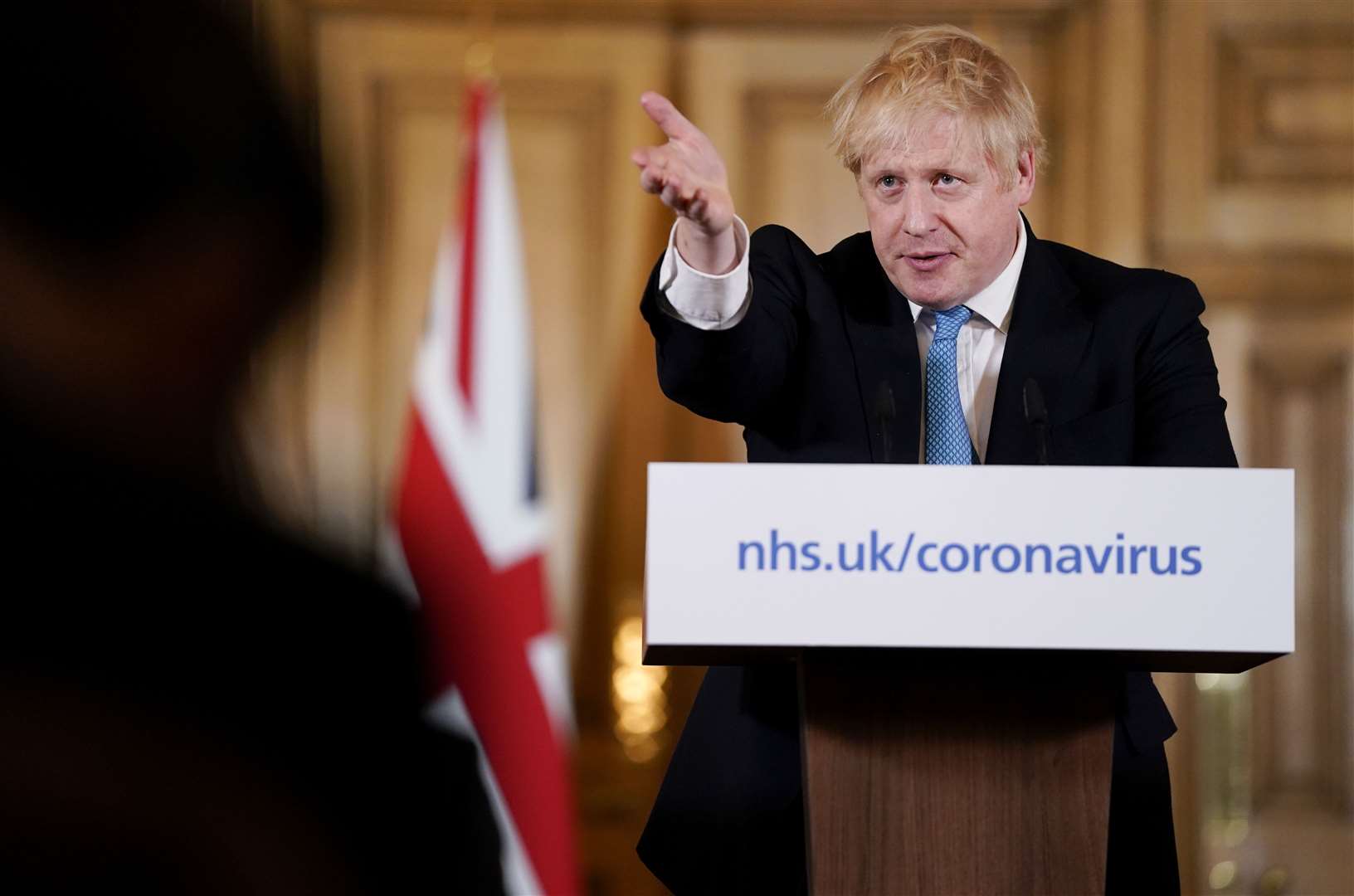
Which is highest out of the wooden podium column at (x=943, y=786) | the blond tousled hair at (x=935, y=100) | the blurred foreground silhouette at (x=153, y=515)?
the blond tousled hair at (x=935, y=100)

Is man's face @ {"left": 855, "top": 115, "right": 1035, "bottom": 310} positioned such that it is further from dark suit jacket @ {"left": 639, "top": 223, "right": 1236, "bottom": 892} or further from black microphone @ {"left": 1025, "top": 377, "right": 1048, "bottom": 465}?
black microphone @ {"left": 1025, "top": 377, "right": 1048, "bottom": 465}

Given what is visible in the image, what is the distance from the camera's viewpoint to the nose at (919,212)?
1.95 m

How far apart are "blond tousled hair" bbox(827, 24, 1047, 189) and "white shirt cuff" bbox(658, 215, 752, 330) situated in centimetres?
28

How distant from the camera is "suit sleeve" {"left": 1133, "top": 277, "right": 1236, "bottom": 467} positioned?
73.7 inches

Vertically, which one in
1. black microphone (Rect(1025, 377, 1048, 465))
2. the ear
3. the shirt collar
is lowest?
black microphone (Rect(1025, 377, 1048, 465))

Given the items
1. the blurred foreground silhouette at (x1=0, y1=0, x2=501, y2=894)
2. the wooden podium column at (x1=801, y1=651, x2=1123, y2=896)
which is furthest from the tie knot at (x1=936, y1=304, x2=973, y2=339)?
the blurred foreground silhouette at (x1=0, y1=0, x2=501, y2=894)

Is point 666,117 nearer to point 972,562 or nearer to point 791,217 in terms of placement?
point 972,562

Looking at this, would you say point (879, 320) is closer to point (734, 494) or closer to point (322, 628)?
point (734, 494)

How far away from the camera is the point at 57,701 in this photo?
49cm

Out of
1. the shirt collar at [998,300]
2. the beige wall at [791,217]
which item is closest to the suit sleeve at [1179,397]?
the shirt collar at [998,300]

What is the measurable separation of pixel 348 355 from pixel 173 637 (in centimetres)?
365

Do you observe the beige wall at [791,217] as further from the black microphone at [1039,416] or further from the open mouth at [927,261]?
the black microphone at [1039,416]

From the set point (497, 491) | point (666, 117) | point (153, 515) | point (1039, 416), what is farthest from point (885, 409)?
point (497, 491)

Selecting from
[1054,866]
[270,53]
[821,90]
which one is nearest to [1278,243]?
[821,90]
